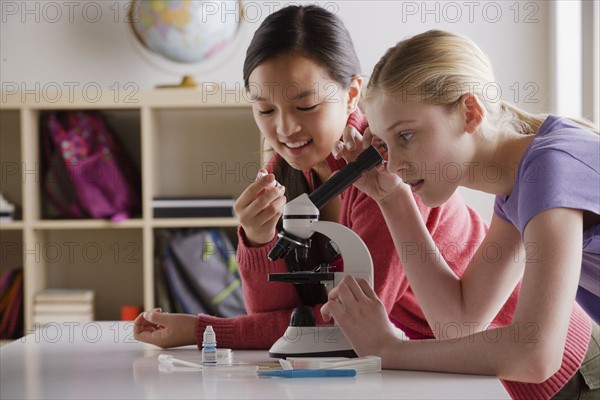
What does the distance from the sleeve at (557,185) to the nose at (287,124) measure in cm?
55

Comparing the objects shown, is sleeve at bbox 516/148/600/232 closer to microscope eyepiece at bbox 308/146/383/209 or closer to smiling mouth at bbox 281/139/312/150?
microscope eyepiece at bbox 308/146/383/209

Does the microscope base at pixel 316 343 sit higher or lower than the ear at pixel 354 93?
lower

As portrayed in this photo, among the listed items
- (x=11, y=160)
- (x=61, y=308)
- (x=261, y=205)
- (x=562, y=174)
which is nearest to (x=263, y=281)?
(x=261, y=205)

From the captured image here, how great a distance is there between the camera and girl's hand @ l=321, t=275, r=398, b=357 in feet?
3.80

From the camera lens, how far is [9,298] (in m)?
3.14

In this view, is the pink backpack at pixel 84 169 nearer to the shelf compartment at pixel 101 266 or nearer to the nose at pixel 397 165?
the shelf compartment at pixel 101 266

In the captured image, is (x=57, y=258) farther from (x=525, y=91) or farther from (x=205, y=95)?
(x=525, y=91)

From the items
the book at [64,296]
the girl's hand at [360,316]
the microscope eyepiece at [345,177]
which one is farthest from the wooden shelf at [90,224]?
the girl's hand at [360,316]

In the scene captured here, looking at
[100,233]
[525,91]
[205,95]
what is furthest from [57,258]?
[525,91]

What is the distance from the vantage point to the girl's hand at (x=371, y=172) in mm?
1417

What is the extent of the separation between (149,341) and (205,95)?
169 centimetres

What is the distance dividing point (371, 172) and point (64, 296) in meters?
1.97

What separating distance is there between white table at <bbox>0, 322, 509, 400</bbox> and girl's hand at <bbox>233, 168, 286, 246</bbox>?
253 millimetres

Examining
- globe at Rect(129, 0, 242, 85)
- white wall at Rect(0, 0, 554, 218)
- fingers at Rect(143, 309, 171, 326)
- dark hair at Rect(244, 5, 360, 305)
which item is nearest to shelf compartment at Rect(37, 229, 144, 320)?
white wall at Rect(0, 0, 554, 218)
